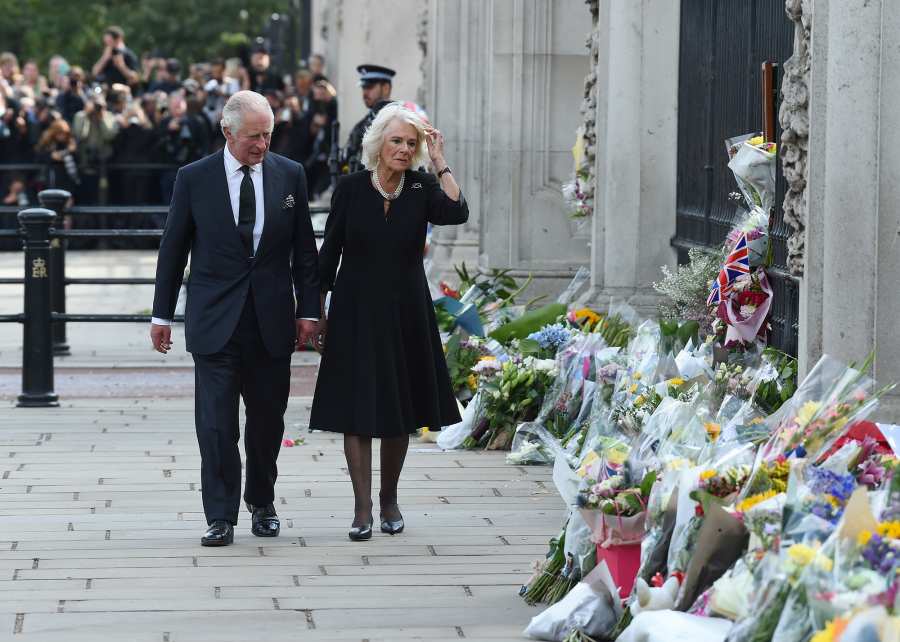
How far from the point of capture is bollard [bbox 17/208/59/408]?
36.0 feet

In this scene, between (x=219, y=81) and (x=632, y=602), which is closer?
(x=632, y=602)

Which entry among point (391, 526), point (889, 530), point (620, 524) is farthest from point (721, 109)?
point (889, 530)

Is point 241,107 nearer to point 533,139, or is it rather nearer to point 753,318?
point 753,318

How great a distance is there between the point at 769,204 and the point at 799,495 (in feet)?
10.7

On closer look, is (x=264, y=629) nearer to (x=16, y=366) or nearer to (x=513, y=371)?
(x=513, y=371)

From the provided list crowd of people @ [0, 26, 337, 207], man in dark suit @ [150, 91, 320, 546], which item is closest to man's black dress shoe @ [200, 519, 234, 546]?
man in dark suit @ [150, 91, 320, 546]

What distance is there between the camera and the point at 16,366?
43.0ft

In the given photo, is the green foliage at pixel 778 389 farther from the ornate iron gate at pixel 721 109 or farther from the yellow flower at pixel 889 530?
the yellow flower at pixel 889 530

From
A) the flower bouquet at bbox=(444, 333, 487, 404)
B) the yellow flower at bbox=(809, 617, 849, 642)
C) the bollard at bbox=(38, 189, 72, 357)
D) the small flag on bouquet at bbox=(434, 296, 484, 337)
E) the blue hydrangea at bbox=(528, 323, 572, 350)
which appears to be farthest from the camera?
the bollard at bbox=(38, 189, 72, 357)

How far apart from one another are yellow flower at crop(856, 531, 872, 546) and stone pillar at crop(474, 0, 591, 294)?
8222mm

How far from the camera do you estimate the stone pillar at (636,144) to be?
1021 centimetres

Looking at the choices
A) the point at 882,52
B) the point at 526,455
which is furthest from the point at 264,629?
the point at 526,455

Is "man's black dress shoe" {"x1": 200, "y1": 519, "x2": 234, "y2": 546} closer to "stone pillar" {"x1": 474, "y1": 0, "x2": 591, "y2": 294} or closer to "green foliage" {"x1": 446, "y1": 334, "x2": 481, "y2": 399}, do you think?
"green foliage" {"x1": 446, "y1": 334, "x2": 481, "y2": 399}

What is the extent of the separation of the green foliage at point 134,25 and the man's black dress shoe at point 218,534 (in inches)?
1838
